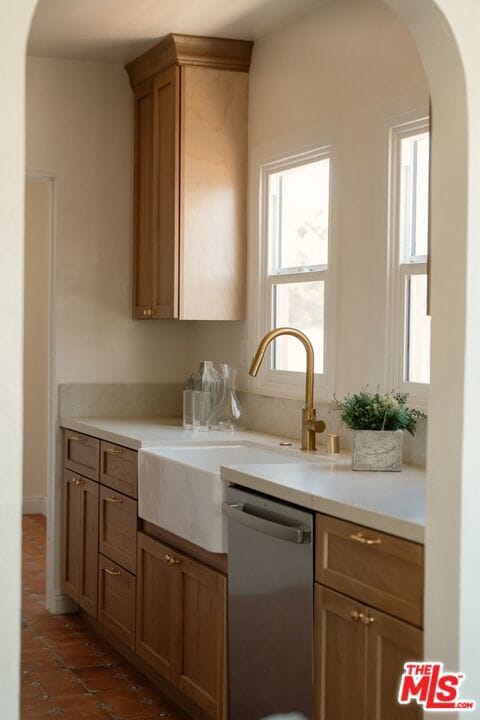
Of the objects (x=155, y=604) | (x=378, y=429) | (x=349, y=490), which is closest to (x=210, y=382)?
(x=155, y=604)

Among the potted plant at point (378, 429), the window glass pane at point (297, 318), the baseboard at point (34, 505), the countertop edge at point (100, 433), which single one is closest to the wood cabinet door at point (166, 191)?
the window glass pane at point (297, 318)

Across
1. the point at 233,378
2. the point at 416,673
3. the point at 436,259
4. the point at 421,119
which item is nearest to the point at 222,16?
the point at 421,119

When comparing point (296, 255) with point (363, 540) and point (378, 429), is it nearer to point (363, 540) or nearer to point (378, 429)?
point (378, 429)

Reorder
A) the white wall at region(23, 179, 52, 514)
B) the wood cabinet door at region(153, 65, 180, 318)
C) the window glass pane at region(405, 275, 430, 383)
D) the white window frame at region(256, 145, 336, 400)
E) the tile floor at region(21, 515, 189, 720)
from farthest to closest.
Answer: the white wall at region(23, 179, 52, 514) < the wood cabinet door at region(153, 65, 180, 318) < the white window frame at region(256, 145, 336, 400) < the tile floor at region(21, 515, 189, 720) < the window glass pane at region(405, 275, 430, 383)

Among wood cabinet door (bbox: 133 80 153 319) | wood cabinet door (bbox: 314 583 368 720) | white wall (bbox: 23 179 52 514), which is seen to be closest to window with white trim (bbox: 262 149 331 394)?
wood cabinet door (bbox: 133 80 153 319)

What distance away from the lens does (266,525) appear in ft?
9.83

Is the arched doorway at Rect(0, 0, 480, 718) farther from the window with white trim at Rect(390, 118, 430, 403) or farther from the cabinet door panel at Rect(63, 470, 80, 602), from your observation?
the cabinet door panel at Rect(63, 470, 80, 602)

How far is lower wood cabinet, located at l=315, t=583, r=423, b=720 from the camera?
8.07 ft

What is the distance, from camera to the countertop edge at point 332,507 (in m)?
2.45

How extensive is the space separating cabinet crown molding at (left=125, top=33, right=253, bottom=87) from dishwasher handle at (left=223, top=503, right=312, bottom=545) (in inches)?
86.7

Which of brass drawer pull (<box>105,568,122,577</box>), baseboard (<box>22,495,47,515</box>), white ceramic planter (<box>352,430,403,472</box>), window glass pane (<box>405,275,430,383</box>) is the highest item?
window glass pane (<box>405,275,430,383</box>)

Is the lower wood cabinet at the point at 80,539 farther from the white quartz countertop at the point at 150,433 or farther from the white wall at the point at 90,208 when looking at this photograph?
the white wall at the point at 90,208

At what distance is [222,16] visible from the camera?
4230 mm

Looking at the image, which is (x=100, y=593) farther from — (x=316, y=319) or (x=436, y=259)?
(x=436, y=259)
